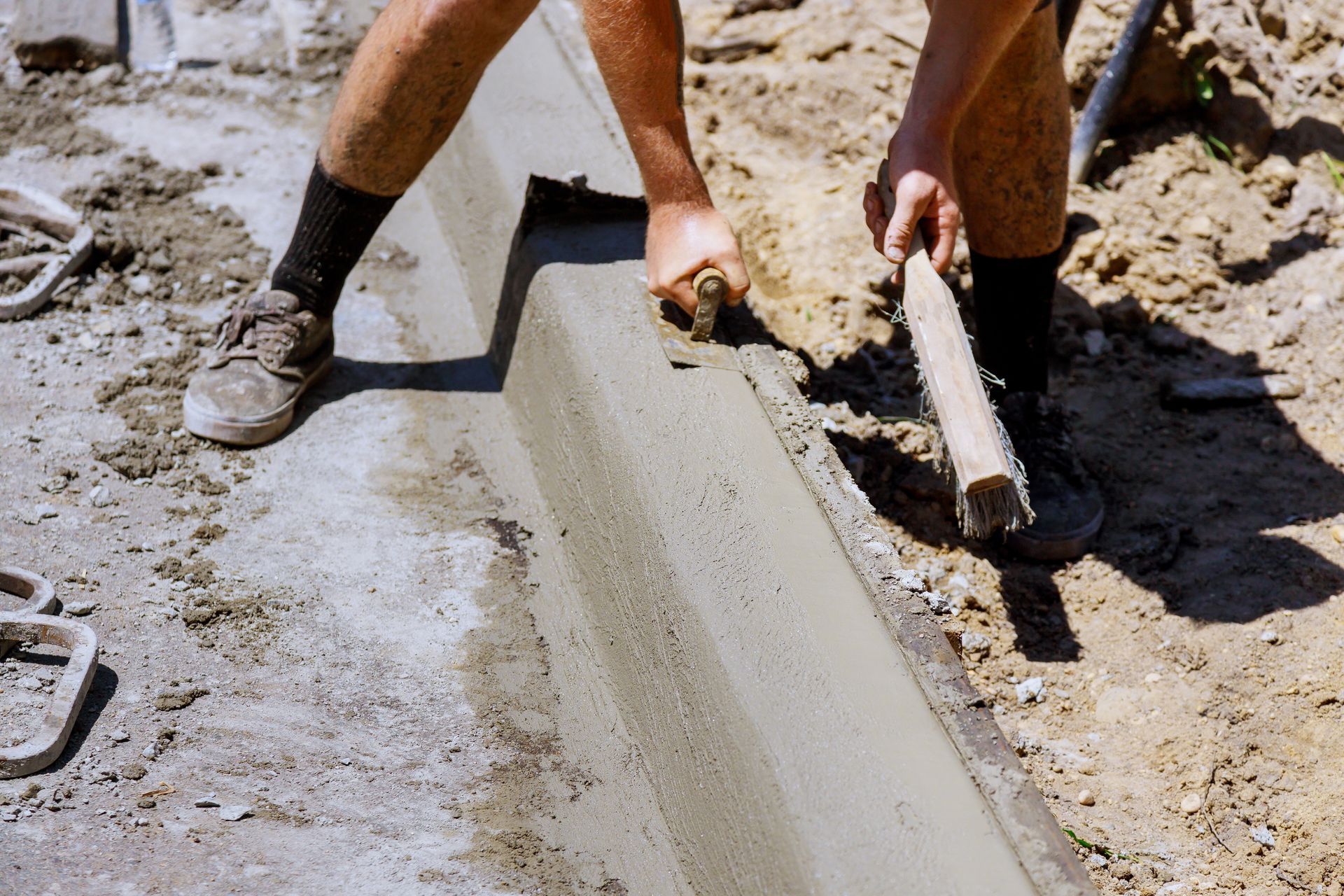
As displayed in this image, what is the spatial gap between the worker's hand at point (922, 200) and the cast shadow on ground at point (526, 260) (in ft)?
2.14

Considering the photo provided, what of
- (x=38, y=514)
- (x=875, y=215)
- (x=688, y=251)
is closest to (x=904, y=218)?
(x=875, y=215)

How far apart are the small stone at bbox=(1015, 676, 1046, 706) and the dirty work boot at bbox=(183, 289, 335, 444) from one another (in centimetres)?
154

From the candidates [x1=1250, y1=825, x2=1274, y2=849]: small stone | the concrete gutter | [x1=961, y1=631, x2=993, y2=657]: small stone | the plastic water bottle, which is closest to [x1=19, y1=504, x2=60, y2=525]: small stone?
the concrete gutter

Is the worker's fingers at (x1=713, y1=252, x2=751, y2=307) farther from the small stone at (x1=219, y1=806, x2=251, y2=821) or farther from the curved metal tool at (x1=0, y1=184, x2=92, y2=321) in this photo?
the curved metal tool at (x1=0, y1=184, x2=92, y2=321)

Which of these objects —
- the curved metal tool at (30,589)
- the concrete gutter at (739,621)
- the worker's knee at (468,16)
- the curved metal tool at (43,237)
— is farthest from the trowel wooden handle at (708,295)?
the curved metal tool at (43,237)

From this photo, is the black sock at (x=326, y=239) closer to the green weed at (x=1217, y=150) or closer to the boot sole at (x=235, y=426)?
the boot sole at (x=235, y=426)

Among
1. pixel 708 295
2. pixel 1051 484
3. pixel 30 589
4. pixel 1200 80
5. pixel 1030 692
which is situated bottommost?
pixel 1030 692

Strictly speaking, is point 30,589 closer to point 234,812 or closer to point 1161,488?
point 234,812

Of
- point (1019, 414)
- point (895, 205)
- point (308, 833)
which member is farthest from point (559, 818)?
point (1019, 414)

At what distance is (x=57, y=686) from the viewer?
1692mm

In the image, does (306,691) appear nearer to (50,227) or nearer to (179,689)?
(179,689)

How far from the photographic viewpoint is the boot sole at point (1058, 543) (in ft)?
7.61

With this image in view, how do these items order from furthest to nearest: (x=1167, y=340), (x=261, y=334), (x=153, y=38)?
(x=153, y=38), (x=1167, y=340), (x=261, y=334)

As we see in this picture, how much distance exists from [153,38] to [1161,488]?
325cm
